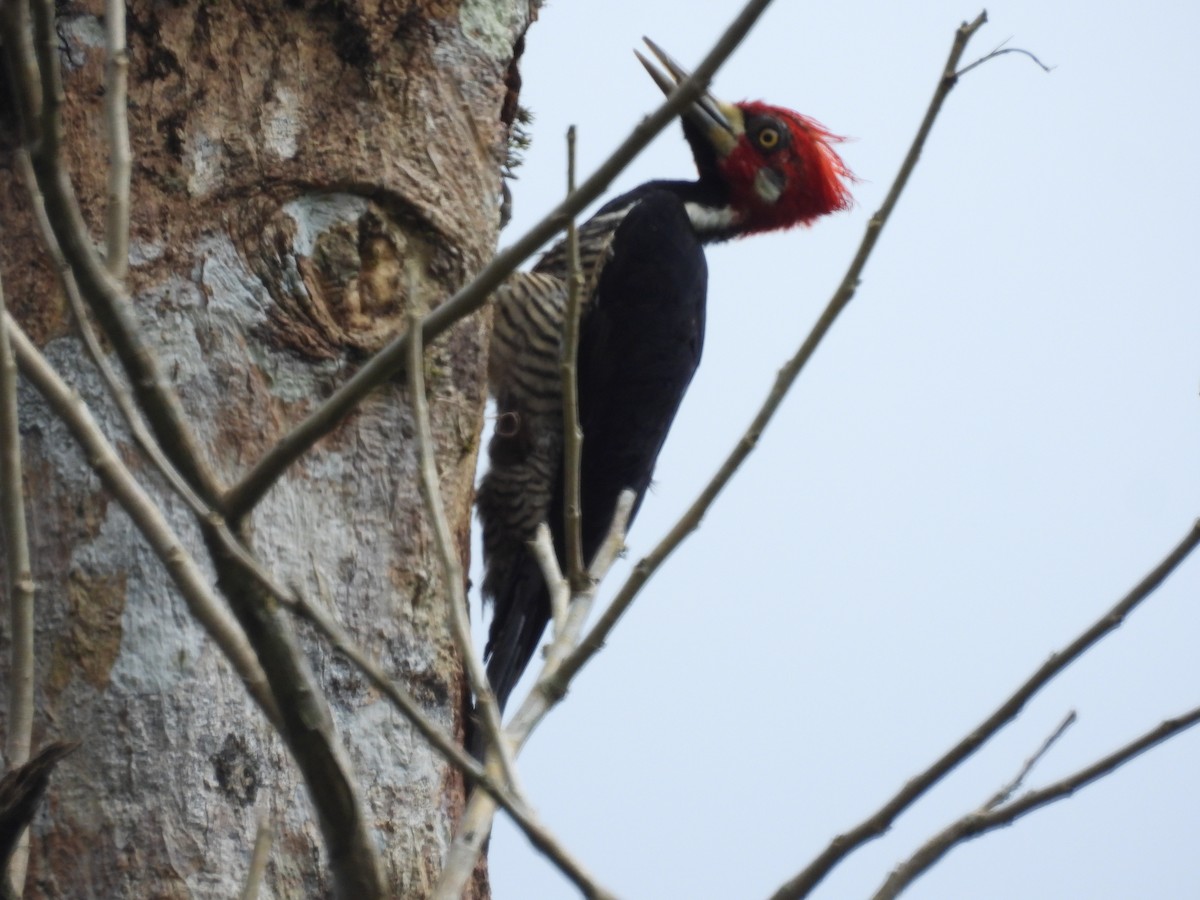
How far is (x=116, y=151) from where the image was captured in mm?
1281

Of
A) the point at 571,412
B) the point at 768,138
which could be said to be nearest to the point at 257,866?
the point at 571,412

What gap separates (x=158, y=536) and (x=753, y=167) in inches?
139

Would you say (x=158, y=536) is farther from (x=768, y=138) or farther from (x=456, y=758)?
(x=768, y=138)

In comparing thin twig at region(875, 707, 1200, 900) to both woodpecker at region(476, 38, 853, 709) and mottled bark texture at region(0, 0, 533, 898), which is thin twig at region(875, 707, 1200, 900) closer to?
mottled bark texture at region(0, 0, 533, 898)

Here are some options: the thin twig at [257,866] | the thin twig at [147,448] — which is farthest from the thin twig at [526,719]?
the thin twig at [147,448]

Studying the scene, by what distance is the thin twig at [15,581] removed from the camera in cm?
132

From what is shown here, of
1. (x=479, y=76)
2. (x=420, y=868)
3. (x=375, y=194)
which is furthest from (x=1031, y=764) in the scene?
(x=479, y=76)

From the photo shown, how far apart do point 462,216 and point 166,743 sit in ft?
3.41

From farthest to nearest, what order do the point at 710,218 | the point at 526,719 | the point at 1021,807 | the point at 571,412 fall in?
1. the point at 710,218
2. the point at 571,412
3. the point at 526,719
4. the point at 1021,807

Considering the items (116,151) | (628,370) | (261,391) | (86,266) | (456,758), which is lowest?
(456,758)

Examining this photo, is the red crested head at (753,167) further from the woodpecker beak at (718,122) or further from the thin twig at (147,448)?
the thin twig at (147,448)

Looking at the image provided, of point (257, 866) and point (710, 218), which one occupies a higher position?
point (710, 218)

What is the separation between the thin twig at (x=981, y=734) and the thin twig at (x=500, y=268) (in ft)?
1.67

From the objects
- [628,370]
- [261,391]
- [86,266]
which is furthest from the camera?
[628,370]
